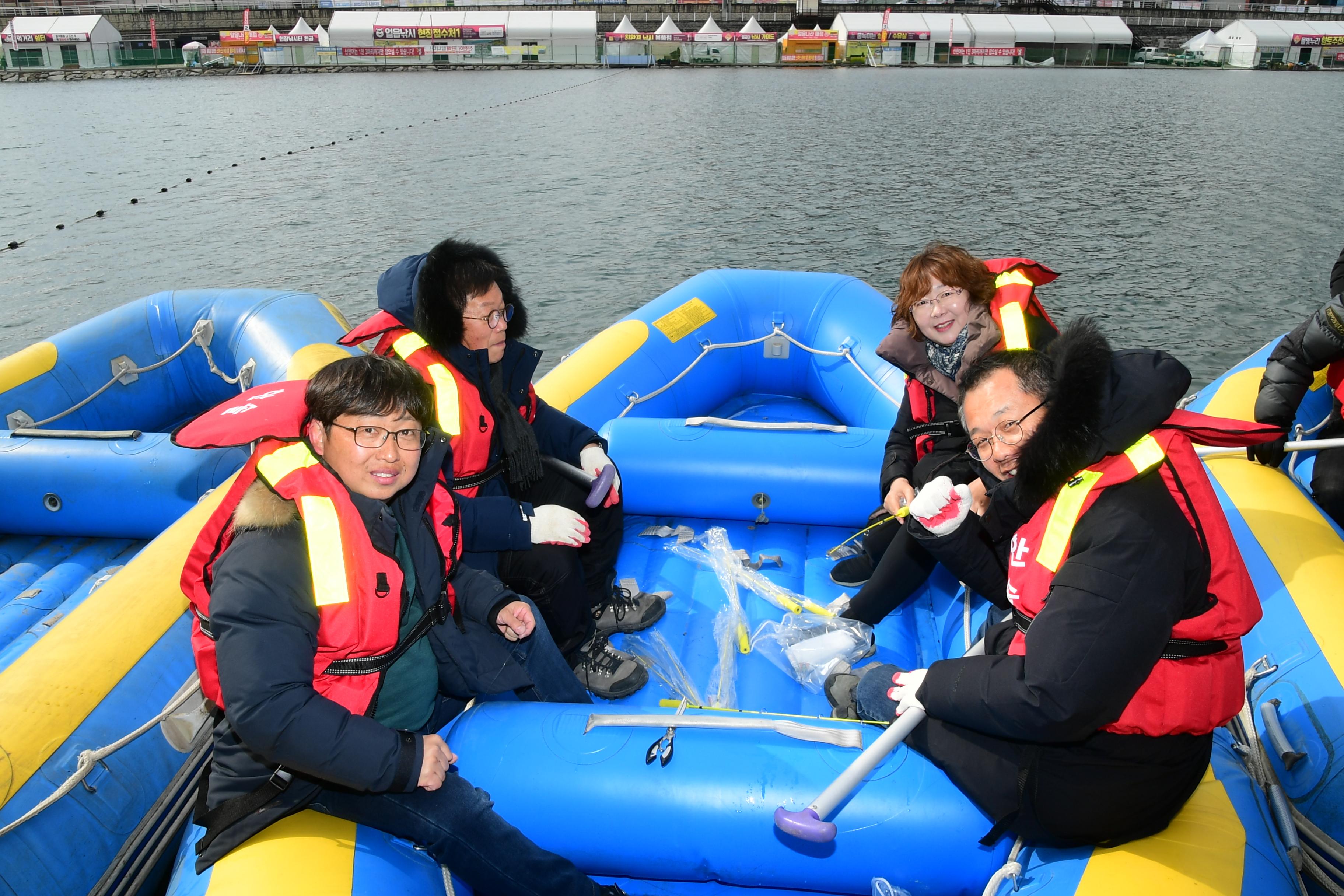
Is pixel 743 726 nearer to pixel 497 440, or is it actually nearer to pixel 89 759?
pixel 497 440

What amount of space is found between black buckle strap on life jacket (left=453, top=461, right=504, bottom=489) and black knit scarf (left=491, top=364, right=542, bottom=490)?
0.02 m

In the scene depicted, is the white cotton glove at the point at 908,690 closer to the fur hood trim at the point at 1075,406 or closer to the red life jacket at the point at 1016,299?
the fur hood trim at the point at 1075,406

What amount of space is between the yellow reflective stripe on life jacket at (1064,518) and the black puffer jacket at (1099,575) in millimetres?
21

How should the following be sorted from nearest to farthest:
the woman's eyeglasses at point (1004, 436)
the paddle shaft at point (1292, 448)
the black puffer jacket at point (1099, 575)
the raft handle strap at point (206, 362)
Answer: the black puffer jacket at point (1099, 575)
the woman's eyeglasses at point (1004, 436)
the paddle shaft at point (1292, 448)
the raft handle strap at point (206, 362)

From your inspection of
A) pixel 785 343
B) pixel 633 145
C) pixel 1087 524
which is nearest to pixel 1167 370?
pixel 1087 524

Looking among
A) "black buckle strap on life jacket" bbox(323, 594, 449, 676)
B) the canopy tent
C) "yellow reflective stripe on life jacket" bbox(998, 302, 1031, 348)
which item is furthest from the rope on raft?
the canopy tent

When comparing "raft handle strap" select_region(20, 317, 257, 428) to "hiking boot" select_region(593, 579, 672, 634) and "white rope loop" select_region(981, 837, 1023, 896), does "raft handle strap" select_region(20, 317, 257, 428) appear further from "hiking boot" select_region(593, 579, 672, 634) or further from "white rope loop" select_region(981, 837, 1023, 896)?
"white rope loop" select_region(981, 837, 1023, 896)

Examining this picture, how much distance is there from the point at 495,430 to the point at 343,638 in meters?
1.14

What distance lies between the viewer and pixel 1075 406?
4.99 ft

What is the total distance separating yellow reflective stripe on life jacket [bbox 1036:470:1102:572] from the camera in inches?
60.5

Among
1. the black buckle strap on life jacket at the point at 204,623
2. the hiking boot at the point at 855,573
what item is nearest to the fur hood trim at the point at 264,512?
the black buckle strap on life jacket at the point at 204,623

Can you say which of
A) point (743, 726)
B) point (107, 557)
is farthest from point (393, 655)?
point (107, 557)

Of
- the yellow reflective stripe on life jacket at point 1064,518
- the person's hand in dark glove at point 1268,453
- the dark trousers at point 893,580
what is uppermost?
the yellow reflective stripe on life jacket at point 1064,518

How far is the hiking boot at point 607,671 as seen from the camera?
2.50 meters
